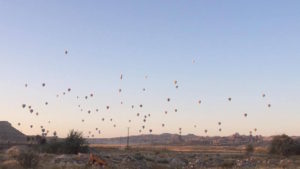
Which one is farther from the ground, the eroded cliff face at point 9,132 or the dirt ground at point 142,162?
the eroded cliff face at point 9,132

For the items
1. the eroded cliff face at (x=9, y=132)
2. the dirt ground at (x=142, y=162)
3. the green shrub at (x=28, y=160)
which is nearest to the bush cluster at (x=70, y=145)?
the dirt ground at (x=142, y=162)

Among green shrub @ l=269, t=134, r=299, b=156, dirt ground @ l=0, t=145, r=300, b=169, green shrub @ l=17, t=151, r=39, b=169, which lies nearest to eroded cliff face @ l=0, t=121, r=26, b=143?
green shrub @ l=269, t=134, r=299, b=156

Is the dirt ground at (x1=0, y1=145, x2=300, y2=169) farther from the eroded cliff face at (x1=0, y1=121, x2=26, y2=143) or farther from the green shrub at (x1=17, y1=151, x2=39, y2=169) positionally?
the eroded cliff face at (x1=0, y1=121, x2=26, y2=143)

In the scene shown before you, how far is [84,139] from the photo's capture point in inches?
2484

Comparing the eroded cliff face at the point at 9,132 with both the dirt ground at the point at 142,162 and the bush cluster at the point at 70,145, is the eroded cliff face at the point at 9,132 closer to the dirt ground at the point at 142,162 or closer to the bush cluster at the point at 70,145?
the bush cluster at the point at 70,145

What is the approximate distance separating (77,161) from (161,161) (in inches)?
352

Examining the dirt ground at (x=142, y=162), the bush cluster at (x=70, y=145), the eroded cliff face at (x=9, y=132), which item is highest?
the eroded cliff face at (x=9, y=132)

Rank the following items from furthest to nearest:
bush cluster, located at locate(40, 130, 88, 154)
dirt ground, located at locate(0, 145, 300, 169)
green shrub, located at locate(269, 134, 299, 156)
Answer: green shrub, located at locate(269, 134, 299, 156) < bush cluster, located at locate(40, 130, 88, 154) < dirt ground, located at locate(0, 145, 300, 169)

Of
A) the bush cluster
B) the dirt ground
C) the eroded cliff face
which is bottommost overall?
the dirt ground

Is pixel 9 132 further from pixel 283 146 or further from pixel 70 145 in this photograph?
pixel 283 146

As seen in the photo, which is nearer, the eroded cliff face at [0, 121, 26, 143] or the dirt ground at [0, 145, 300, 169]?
the dirt ground at [0, 145, 300, 169]

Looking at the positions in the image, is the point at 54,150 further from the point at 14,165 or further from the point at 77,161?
the point at 14,165

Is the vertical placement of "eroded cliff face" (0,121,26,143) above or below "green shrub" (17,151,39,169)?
above

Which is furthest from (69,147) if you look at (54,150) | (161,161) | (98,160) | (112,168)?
(112,168)
